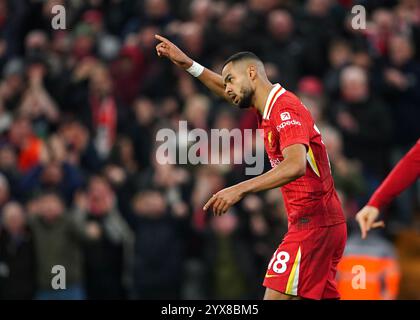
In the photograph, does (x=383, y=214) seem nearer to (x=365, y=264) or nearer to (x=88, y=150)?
(x=365, y=264)

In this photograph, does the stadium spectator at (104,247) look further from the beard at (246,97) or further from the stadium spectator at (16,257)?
the beard at (246,97)

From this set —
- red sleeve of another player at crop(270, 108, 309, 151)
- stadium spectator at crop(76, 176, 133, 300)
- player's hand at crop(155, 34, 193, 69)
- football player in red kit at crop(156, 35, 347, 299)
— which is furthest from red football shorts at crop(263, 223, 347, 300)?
stadium spectator at crop(76, 176, 133, 300)

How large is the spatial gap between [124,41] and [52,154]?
211cm

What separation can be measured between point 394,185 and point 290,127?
1.09 m

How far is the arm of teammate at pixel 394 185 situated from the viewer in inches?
299

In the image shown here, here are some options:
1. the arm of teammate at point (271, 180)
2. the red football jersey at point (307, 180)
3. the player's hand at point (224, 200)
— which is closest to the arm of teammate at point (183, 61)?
the red football jersey at point (307, 180)

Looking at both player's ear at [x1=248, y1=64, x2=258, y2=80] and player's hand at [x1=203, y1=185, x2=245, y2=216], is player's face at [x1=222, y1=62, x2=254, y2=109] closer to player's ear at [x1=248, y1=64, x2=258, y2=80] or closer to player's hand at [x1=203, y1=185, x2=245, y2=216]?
player's ear at [x1=248, y1=64, x2=258, y2=80]

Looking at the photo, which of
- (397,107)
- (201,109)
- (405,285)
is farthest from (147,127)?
(405,285)

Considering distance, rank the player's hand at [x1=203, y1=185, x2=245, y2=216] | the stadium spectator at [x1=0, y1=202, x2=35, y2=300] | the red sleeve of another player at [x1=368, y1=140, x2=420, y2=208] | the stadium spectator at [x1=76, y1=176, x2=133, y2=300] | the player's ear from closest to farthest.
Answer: the player's hand at [x1=203, y1=185, x2=245, y2=216] → the player's ear → the red sleeve of another player at [x1=368, y1=140, x2=420, y2=208] → the stadium spectator at [x1=0, y1=202, x2=35, y2=300] → the stadium spectator at [x1=76, y1=176, x2=133, y2=300]

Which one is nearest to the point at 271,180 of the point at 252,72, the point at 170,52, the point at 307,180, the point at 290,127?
the point at 290,127

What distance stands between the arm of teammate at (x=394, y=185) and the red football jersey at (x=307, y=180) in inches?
8.7

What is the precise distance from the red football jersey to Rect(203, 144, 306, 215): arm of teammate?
433mm

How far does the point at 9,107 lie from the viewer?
14.2 metres

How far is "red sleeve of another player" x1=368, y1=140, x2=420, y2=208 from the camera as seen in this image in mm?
7582
